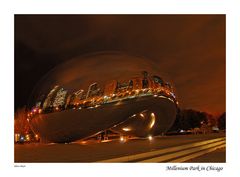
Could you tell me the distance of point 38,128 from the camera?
10.3 meters

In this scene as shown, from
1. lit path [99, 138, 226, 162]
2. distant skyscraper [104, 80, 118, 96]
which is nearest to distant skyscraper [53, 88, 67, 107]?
distant skyscraper [104, 80, 118, 96]

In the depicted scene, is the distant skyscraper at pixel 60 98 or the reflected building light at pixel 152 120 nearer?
the distant skyscraper at pixel 60 98

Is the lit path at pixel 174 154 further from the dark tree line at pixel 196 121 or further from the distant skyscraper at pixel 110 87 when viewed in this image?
the dark tree line at pixel 196 121

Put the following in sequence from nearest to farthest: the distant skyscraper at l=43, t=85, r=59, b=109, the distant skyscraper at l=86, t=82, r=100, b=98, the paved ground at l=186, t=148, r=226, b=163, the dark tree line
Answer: the paved ground at l=186, t=148, r=226, b=163 → the distant skyscraper at l=86, t=82, r=100, b=98 → the distant skyscraper at l=43, t=85, r=59, b=109 → the dark tree line

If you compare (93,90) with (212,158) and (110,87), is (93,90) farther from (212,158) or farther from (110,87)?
(212,158)

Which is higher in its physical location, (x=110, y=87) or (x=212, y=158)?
(x=110, y=87)

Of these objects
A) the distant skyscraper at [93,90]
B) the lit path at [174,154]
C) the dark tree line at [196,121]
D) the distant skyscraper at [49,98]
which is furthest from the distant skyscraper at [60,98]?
the dark tree line at [196,121]

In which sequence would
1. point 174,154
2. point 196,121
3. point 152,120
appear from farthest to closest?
1. point 196,121
2. point 152,120
3. point 174,154

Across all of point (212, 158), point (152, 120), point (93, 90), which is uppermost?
point (93, 90)

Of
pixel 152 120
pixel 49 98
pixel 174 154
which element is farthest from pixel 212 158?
pixel 49 98

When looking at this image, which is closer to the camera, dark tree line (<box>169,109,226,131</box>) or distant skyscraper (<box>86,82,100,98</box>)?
distant skyscraper (<box>86,82,100,98</box>)

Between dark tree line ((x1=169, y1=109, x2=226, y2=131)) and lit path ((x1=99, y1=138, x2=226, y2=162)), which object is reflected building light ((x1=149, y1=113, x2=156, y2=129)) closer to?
Result: lit path ((x1=99, y1=138, x2=226, y2=162))

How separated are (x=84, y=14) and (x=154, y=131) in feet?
14.2
